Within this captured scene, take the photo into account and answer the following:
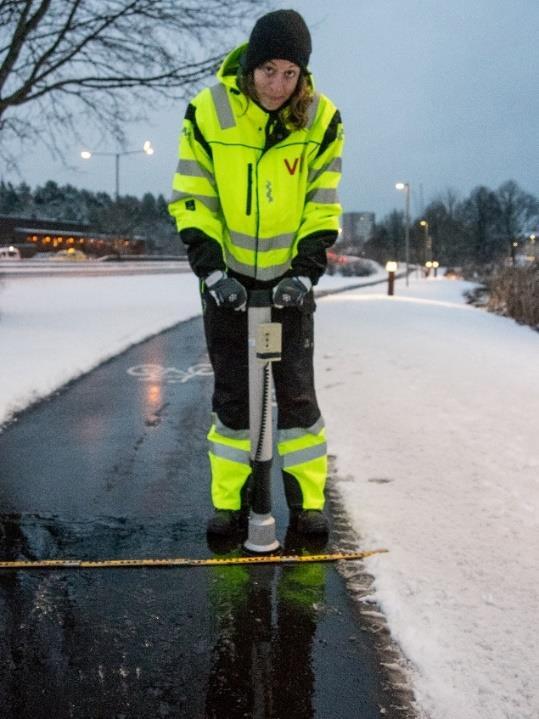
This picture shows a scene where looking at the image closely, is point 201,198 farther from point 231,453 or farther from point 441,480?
point 441,480

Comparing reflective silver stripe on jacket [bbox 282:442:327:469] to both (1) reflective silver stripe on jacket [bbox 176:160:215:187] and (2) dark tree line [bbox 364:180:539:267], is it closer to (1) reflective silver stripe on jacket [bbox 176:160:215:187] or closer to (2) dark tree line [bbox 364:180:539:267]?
(1) reflective silver stripe on jacket [bbox 176:160:215:187]

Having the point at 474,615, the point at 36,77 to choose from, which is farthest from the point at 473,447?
the point at 36,77

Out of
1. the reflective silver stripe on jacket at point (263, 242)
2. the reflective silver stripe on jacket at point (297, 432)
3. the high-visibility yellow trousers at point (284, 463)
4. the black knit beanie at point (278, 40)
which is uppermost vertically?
the black knit beanie at point (278, 40)

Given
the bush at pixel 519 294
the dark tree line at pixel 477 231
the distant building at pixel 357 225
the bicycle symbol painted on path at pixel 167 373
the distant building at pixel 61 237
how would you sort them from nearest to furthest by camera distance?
the bicycle symbol painted on path at pixel 167 373, the bush at pixel 519 294, the distant building at pixel 61 237, the dark tree line at pixel 477 231, the distant building at pixel 357 225

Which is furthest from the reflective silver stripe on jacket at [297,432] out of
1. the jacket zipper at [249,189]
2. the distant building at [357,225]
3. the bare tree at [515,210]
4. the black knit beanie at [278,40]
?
the distant building at [357,225]

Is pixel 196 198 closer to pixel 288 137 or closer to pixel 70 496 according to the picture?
pixel 288 137

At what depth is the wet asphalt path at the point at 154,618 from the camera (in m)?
2.12

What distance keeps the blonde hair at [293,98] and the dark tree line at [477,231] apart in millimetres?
96964

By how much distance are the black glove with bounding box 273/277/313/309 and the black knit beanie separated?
2.89 feet

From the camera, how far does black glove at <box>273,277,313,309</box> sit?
3062mm

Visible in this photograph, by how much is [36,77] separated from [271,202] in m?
11.0

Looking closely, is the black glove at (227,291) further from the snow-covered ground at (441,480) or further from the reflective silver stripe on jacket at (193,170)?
the snow-covered ground at (441,480)

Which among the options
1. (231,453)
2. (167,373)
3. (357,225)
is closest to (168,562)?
(231,453)

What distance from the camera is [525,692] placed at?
6.98ft
